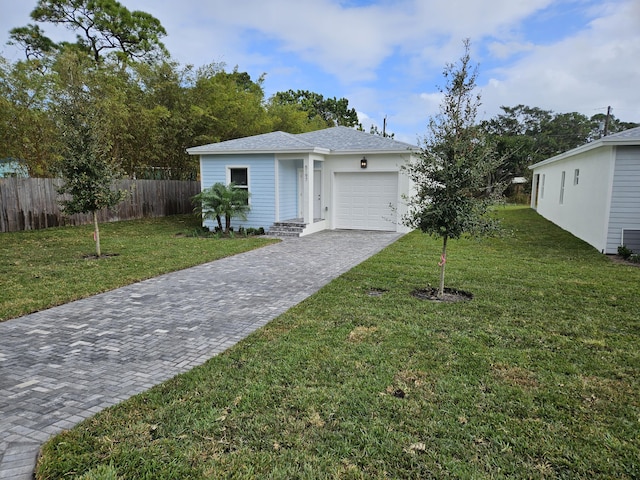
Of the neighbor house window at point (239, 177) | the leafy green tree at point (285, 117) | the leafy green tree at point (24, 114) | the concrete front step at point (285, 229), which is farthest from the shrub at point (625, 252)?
the leafy green tree at point (285, 117)

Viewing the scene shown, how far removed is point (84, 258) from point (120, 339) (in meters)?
5.25

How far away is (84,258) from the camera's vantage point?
8594mm

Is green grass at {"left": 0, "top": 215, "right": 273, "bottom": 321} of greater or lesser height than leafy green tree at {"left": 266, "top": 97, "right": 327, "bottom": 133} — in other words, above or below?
below

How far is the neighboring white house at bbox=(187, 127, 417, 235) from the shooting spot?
12.8 meters

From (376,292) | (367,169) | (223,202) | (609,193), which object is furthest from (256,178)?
(609,193)

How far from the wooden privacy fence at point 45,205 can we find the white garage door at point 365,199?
681 centimetres

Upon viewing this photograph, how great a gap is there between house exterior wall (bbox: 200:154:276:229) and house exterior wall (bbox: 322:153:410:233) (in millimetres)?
2116

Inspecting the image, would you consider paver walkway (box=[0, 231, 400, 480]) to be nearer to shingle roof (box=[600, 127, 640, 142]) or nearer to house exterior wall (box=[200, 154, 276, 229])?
house exterior wall (box=[200, 154, 276, 229])

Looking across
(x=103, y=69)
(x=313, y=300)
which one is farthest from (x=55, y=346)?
(x=103, y=69)

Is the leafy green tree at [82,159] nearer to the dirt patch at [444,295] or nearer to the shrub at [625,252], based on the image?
the dirt patch at [444,295]

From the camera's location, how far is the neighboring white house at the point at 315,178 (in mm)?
12844

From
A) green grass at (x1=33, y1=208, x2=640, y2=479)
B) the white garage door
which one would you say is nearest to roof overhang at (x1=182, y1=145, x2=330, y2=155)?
the white garage door

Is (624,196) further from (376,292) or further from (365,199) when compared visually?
(365,199)

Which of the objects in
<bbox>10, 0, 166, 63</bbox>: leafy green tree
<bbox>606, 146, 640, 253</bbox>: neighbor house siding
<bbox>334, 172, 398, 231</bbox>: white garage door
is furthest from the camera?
<bbox>10, 0, 166, 63</bbox>: leafy green tree
